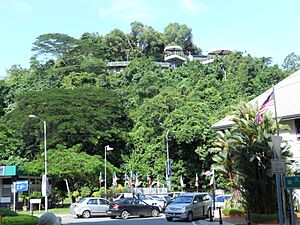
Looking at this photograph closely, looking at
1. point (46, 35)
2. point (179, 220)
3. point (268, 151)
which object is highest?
point (46, 35)

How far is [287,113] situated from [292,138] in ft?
5.49

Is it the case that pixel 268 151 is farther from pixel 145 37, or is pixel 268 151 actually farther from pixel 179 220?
pixel 145 37

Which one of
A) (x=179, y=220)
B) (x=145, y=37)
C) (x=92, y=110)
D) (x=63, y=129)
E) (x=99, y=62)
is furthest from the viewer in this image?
(x=145, y=37)

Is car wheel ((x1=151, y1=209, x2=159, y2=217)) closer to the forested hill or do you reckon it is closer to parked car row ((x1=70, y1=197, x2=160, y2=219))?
parked car row ((x1=70, y1=197, x2=160, y2=219))

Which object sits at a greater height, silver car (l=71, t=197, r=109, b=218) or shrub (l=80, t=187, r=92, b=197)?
shrub (l=80, t=187, r=92, b=197)

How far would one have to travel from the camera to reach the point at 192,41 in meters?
115

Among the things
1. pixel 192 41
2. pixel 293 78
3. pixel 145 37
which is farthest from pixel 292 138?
pixel 192 41

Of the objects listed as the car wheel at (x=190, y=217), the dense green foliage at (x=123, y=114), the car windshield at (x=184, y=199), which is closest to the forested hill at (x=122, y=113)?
the dense green foliage at (x=123, y=114)

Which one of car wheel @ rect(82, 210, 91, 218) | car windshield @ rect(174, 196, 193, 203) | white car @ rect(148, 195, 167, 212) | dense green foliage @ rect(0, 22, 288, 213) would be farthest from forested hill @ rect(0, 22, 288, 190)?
car windshield @ rect(174, 196, 193, 203)

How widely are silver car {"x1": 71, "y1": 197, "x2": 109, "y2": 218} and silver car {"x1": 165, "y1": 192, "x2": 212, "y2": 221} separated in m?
7.73

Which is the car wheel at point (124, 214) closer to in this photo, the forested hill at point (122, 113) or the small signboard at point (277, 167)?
the forested hill at point (122, 113)

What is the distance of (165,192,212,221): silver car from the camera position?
2411 cm

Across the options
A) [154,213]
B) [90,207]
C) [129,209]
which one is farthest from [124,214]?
[90,207]

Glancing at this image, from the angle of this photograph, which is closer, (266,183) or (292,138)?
(266,183)
